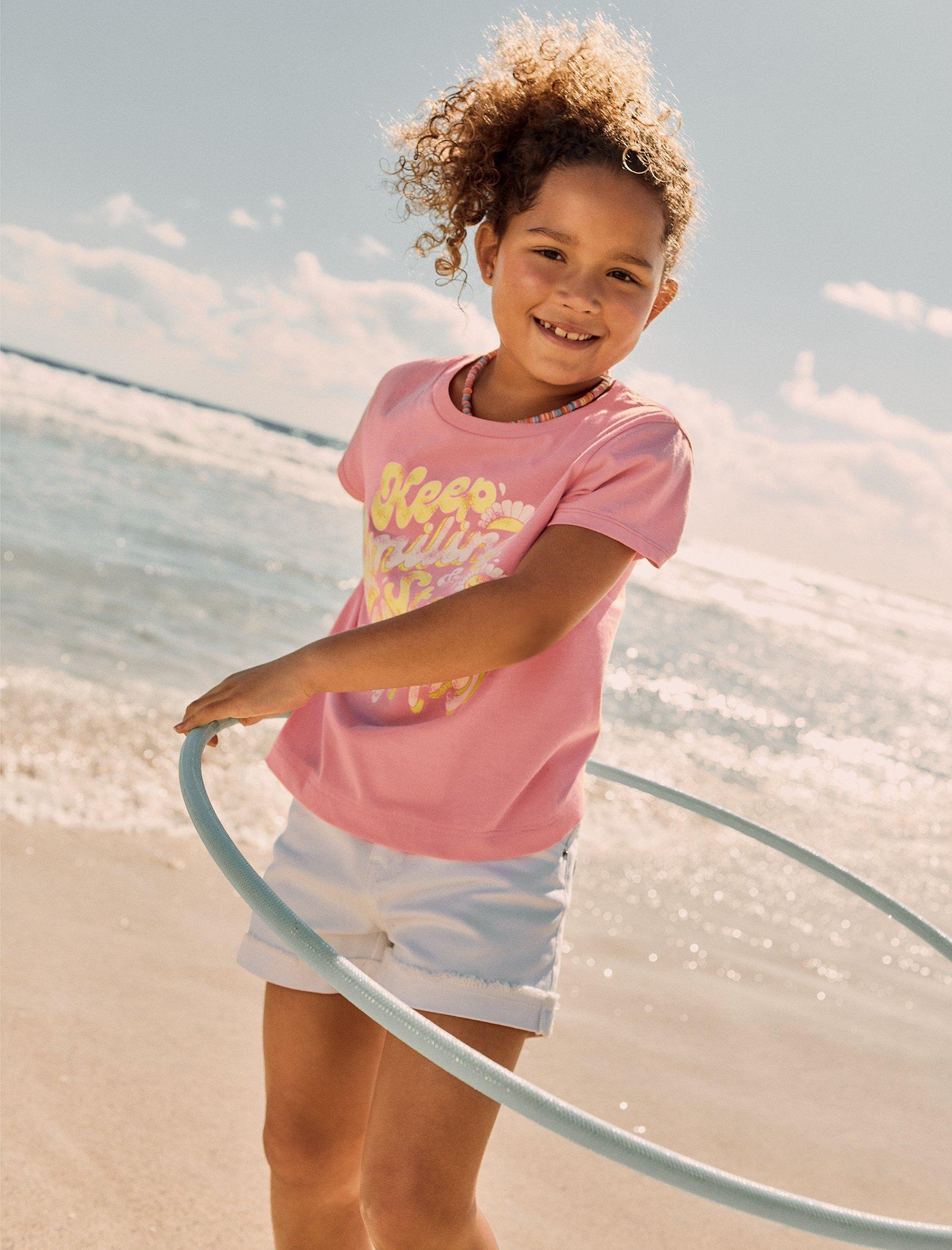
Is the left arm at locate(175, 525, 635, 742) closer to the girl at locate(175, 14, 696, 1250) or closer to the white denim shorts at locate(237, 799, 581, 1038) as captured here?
the girl at locate(175, 14, 696, 1250)

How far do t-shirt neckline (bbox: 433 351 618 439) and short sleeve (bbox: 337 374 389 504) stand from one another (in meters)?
0.17

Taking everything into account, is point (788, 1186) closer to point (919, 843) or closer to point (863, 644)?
point (919, 843)

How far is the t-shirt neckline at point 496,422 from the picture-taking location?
1733 millimetres

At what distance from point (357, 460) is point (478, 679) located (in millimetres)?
605

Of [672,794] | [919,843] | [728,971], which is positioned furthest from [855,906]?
[672,794]

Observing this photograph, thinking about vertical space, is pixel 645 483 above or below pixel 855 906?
above

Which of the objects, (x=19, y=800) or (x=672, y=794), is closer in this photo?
(x=672, y=794)

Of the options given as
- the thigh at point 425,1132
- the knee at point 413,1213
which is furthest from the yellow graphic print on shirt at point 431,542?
the knee at point 413,1213

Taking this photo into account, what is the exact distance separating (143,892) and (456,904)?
2073mm

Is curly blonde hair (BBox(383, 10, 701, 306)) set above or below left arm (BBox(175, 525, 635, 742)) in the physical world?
above

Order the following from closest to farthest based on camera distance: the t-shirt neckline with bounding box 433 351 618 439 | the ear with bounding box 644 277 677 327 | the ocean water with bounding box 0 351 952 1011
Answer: the t-shirt neckline with bounding box 433 351 618 439
the ear with bounding box 644 277 677 327
the ocean water with bounding box 0 351 952 1011

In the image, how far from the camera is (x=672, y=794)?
7.60 feet

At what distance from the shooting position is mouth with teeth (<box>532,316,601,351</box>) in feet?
5.65

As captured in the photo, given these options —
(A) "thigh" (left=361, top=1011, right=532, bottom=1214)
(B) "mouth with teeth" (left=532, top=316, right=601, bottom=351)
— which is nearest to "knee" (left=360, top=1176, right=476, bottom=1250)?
(A) "thigh" (left=361, top=1011, right=532, bottom=1214)
